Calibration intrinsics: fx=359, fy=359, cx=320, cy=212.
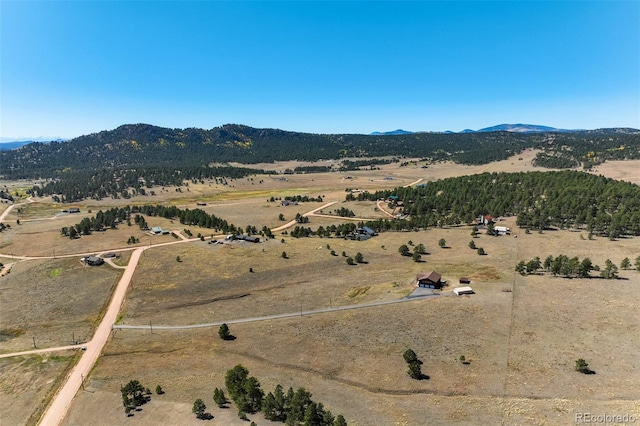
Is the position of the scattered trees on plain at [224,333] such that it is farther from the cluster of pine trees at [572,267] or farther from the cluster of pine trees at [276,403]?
the cluster of pine trees at [572,267]

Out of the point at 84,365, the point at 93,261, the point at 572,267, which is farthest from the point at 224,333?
the point at 572,267

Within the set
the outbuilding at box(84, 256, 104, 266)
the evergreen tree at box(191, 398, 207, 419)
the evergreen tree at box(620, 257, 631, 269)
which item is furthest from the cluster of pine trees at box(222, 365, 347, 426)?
the evergreen tree at box(620, 257, 631, 269)

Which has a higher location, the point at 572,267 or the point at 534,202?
the point at 534,202

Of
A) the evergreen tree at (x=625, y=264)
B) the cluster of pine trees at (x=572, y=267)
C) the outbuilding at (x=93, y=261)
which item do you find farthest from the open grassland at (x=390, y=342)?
the outbuilding at (x=93, y=261)

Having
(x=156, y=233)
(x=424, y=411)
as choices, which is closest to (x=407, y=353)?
(x=424, y=411)

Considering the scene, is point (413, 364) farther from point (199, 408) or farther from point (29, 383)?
point (29, 383)

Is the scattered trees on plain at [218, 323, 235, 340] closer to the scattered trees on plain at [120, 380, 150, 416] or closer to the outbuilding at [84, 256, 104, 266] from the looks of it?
the scattered trees on plain at [120, 380, 150, 416]
